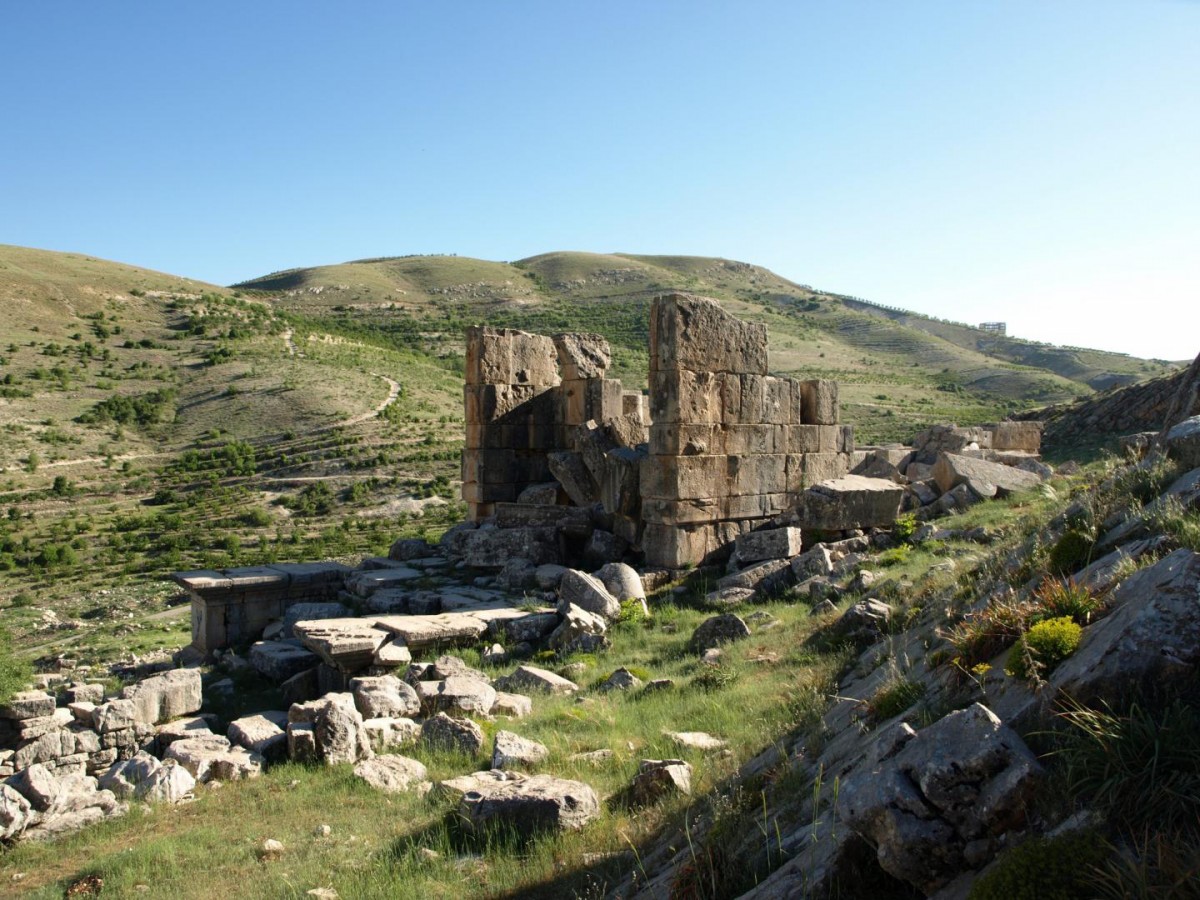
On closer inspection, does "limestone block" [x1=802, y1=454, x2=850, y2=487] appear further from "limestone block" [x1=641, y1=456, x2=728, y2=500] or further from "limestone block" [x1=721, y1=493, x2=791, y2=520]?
"limestone block" [x1=641, y1=456, x2=728, y2=500]

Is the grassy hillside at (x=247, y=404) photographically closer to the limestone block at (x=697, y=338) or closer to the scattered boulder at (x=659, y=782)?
the limestone block at (x=697, y=338)

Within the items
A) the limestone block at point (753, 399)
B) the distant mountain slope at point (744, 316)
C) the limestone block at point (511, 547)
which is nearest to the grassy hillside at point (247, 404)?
the distant mountain slope at point (744, 316)

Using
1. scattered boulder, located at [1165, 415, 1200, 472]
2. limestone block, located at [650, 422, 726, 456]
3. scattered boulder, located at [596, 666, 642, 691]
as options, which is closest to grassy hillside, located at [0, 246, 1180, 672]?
limestone block, located at [650, 422, 726, 456]

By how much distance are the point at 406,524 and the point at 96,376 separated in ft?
81.2

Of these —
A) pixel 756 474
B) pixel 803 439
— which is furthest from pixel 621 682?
pixel 803 439

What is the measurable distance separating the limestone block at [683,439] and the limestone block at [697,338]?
2.75 ft

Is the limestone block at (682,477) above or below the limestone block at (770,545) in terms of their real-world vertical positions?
above

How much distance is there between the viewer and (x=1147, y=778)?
Result: 8.67ft

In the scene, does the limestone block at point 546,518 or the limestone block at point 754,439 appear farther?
the limestone block at point 546,518

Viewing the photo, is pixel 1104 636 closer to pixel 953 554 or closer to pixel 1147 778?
pixel 1147 778

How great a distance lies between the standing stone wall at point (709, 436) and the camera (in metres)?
12.2

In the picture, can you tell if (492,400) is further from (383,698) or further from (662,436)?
(383,698)

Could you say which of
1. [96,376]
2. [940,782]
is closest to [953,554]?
[940,782]

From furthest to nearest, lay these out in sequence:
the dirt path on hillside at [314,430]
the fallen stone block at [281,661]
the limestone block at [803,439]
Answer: the dirt path on hillside at [314,430] → the limestone block at [803,439] → the fallen stone block at [281,661]
